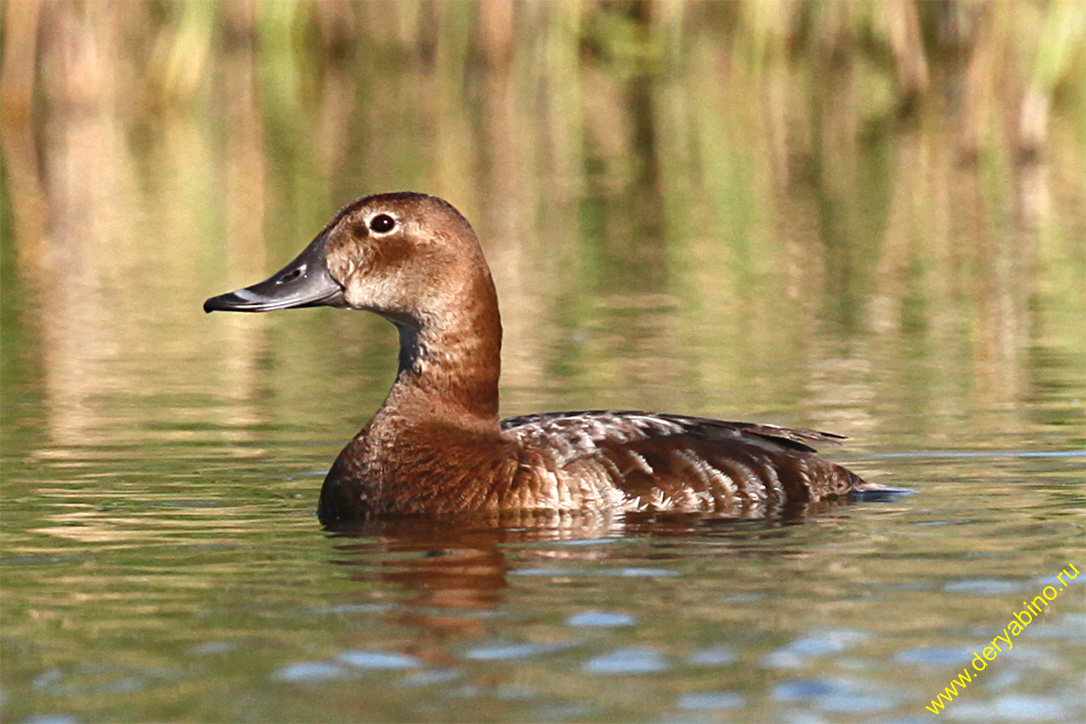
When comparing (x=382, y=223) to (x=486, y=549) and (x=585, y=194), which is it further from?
(x=585, y=194)

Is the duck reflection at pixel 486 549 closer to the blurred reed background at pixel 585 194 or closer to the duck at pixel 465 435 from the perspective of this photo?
the duck at pixel 465 435

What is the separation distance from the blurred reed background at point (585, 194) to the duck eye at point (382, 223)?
170 centimetres

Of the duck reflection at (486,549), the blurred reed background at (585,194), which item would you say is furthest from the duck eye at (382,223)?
the blurred reed background at (585,194)

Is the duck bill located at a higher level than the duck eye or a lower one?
lower

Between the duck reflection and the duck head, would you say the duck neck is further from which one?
the duck reflection

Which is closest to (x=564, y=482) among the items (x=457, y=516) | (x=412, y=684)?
(x=457, y=516)

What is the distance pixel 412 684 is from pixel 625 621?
786 millimetres

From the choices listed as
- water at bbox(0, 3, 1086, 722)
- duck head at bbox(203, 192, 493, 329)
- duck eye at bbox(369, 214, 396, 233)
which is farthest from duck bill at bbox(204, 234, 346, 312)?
water at bbox(0, 3, 1086, 722)

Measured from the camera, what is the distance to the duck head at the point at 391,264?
8.06 metres

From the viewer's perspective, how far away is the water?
5316 mm

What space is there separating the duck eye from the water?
1.01 m

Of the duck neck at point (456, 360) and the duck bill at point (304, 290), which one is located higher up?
the duck bill at point (304, 290)

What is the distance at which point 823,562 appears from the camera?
6.59 metres

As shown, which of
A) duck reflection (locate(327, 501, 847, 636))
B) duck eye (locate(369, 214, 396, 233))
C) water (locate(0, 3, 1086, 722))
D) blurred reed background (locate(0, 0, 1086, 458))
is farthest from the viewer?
blurred reed background (locate(0, 0, 1086, 458))
